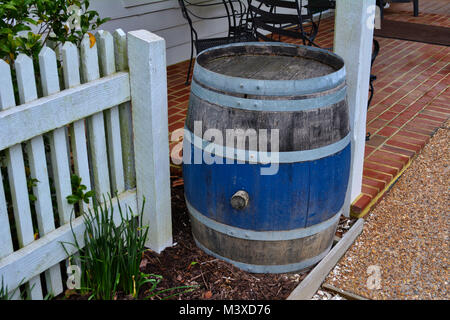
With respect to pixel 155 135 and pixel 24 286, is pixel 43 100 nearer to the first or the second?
pixel 155 135

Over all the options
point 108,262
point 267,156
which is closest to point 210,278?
point 108,262

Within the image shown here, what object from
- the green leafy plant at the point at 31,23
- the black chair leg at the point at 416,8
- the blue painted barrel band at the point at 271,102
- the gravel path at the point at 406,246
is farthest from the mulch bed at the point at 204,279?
the black chair leg at the point at 416,8

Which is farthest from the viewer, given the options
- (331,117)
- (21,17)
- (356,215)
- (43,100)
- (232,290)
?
(356,215)

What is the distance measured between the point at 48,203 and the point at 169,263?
674 mm

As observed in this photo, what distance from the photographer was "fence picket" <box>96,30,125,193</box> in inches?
86.8

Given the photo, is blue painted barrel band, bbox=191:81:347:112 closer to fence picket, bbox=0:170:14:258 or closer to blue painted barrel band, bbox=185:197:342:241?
blue painted barrel band, bbox=185:197:342:241

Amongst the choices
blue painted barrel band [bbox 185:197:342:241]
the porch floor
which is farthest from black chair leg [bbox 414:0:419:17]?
blue painted barrel band [bbox 185:197:342:241]

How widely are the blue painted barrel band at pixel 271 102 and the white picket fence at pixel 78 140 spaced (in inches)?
11.0

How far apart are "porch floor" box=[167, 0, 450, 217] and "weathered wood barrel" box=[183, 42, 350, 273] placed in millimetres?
788

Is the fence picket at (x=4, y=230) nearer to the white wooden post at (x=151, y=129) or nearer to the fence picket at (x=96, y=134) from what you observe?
the fence picket at (x=96, y=134)

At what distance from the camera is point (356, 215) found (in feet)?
10.0

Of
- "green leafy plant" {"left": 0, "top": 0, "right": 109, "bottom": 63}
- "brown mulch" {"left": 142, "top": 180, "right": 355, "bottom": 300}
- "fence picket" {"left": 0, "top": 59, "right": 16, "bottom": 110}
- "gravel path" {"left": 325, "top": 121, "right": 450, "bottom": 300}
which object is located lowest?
"gravel path" {"left": 325, "top": 121, "right": 450, "bottom": 300}

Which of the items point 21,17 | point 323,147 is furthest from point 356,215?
point 21,17

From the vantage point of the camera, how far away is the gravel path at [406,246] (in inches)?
101
